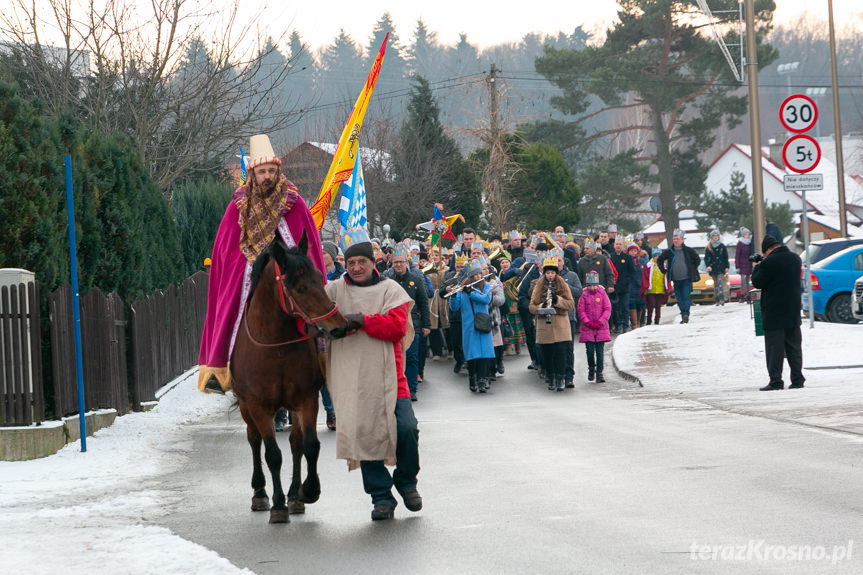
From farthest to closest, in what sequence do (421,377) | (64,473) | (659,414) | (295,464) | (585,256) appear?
(585,256) < (421,377) < (659,414) < (64,473) < (295,464)

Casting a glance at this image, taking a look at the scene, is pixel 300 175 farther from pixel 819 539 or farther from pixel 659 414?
pixel 819 539

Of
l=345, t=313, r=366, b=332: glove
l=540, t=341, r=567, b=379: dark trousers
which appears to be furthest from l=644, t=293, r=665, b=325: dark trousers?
l=345, t=313, r=366, b=332: glove

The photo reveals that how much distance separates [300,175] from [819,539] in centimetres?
4780

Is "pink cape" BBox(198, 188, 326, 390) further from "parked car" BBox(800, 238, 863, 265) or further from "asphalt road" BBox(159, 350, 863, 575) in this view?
"parked car" BBox(800, 238, 863, 265)

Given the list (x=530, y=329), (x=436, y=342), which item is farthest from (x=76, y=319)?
(x=436, y=342)

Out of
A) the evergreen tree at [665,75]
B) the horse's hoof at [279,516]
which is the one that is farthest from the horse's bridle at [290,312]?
the evergreen tree at [665,75]

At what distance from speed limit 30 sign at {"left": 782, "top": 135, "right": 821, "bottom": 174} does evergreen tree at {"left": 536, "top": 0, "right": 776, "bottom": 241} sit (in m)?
35.1

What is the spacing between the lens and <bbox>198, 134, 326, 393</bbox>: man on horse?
28.1 ft

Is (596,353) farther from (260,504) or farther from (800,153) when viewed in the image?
(260,504)

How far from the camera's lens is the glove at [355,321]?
25.1ft

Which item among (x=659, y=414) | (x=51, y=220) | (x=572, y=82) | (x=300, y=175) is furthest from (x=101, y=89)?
(x=572, y=82)

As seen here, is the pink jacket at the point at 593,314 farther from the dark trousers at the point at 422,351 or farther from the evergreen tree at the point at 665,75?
the evergreen tree at the point at 665,75

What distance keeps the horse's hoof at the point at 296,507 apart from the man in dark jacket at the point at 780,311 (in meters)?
8.89

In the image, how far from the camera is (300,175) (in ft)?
175
